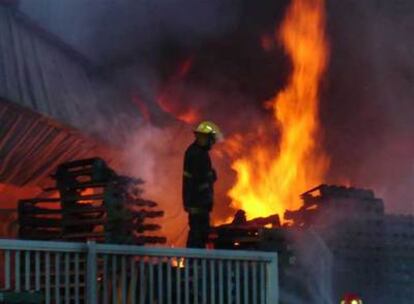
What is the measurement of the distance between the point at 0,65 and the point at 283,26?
7.42 m

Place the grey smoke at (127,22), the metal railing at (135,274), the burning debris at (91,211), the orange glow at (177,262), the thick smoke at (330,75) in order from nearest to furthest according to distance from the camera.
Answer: the metal railing at (135,274) < the orange glow at (177,262) < the burning debris at (91,211) < the grey smoke at (127,22) < the thick smoke at (330,75)

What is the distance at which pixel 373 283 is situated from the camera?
11.9m

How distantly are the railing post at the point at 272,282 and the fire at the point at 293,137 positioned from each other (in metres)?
7.05

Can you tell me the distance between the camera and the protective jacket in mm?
9680

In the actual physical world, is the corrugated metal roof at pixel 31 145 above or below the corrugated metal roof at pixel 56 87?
below

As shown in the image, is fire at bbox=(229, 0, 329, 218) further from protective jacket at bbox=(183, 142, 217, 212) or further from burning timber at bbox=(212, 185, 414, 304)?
protective jacket at bbox=(183, 142, 217, 212)

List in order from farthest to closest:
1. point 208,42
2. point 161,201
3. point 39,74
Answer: point 208,42
point 161,201
point 39,74

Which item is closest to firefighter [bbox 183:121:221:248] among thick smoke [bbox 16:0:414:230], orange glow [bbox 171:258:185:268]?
orange glow [bbox 171:258:185:268]

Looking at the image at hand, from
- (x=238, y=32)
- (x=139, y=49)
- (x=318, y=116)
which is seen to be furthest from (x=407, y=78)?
(x=139, y=49)

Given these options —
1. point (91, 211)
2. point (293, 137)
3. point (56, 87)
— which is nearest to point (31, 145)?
point (56, 87)

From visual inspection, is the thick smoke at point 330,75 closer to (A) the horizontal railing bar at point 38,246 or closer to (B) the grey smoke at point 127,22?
(B) the grey smoke at point 127,22

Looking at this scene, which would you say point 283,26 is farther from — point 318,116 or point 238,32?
point 318,116

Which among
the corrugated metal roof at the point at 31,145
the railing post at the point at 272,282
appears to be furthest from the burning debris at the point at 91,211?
the railing post at the point at 272,282

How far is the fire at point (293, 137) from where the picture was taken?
15250 millimetres
